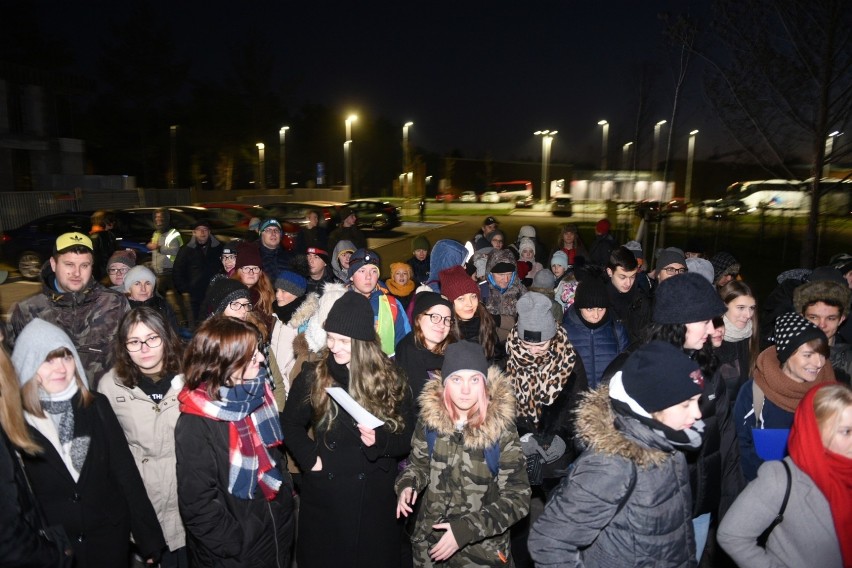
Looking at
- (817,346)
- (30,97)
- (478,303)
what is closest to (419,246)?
(478,303)

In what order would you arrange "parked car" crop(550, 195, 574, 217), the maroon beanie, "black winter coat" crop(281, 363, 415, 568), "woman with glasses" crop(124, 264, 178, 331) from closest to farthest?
"black winter coat" crop(281, 363, 415, 568), the maroon beanie, "woman with glasses" crop(124, 264, 178, 331), "parked car" crop(550, 195, 574, 217)

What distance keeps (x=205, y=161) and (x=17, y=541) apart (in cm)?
5853

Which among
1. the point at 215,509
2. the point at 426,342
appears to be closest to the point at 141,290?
the point at 426,342

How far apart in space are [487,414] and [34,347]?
2302 millimetres

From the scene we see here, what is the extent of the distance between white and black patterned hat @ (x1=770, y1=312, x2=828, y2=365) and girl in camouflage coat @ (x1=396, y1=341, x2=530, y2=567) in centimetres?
190

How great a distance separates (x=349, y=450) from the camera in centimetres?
317

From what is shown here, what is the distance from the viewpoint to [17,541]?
2.26m

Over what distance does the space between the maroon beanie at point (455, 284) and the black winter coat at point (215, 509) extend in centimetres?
235

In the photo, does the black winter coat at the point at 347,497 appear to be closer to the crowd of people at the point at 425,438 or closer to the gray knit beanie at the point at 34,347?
the crowd of people at the point at 425,438

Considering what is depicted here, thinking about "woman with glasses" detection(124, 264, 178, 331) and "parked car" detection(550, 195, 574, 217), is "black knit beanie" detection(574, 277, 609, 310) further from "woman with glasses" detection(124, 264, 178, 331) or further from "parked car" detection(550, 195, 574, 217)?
"parked car" detection(550, 195, 574, 217)

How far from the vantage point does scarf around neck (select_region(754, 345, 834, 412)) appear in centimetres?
348

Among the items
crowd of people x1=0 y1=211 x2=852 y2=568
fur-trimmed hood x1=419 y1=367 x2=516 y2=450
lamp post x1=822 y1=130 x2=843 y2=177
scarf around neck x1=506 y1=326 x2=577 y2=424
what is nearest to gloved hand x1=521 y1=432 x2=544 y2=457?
crowd of people x1=0 y1=211 x2=852 y2=568

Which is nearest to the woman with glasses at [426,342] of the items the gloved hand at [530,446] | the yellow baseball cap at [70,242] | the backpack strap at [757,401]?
the gloved hand at [530,446]

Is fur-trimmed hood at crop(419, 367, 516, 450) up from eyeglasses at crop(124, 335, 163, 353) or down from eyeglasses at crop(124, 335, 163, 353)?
down
